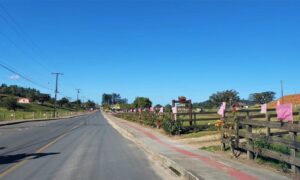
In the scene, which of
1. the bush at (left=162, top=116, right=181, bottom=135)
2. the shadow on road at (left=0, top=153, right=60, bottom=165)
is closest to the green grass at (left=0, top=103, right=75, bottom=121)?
the bush at (left=162, top=116, right=181, bottom=135)

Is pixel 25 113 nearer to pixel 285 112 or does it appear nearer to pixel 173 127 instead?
pixel 173 127

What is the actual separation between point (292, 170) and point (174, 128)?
15.9 m

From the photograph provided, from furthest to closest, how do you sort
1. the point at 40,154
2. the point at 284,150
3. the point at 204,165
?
the point at 40,154 < the point at 284,150 < the point at 204,165

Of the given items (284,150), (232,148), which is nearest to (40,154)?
(232,148)

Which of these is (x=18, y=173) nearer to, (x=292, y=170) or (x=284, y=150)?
(x=292, y=170)

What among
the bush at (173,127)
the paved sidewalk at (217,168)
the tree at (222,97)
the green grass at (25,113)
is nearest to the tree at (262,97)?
the tree at (222,97)

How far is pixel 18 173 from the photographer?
11961 mm

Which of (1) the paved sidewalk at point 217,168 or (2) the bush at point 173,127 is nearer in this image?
(1) the paved sidewalk at point 217,168

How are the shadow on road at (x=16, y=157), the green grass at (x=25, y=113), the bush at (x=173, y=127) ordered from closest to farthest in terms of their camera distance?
1. the shadow on road at (x=16, y=157)
2. the bush at (x=173, y=127)
3. the green grass at (x=25, y=113)

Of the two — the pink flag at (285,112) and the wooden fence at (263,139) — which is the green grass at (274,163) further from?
the pink flag at (285,112)

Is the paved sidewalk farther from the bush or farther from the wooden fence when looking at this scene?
the bush

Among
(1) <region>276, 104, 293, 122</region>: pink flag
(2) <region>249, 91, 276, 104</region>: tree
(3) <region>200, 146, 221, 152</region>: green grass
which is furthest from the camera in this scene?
(2) <region>249, 91, 276, 104</region>: tree

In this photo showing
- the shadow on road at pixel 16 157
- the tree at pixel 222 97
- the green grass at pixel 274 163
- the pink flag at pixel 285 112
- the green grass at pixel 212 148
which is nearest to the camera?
the green grass at pixel 274 163

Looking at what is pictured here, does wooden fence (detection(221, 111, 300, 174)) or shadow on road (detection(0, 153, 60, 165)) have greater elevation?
wooden fence (detection(221, 111, 300, 174))
